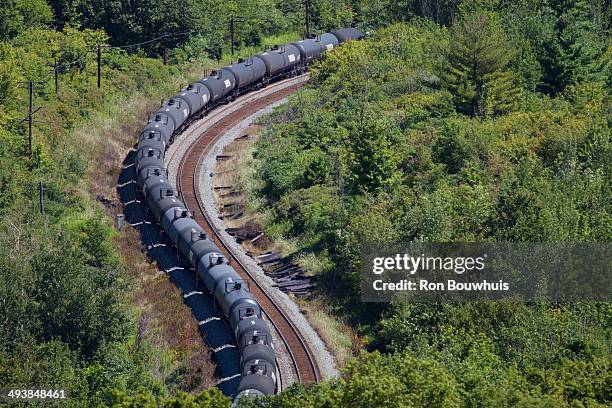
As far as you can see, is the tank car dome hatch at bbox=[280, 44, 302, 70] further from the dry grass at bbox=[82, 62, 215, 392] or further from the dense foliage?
the dry grass at bbox=[82, 62, 215, 392]

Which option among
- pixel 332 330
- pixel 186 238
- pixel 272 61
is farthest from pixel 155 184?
pixel 272 61

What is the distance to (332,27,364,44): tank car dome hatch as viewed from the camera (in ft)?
354

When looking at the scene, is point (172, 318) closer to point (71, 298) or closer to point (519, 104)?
point (71, 298)

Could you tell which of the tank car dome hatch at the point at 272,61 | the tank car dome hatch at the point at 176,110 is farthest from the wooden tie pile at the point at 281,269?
the tank car dome hatch at the point at 272,61

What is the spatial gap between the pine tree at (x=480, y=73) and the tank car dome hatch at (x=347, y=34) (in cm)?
2333

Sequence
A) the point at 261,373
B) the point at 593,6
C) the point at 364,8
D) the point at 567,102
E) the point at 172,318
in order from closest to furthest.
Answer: the point at 261,373
the point at 172,318
the point at 567,102
the point at 593,6
the point at 364,8

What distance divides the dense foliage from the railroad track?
127 inches

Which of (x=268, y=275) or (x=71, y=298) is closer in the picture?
(x=71, y=298)

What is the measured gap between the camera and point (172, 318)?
64.7 metres

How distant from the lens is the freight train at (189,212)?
57356 millimetres

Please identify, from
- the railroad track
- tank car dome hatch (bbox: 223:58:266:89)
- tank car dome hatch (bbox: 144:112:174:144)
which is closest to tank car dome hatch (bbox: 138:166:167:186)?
the railroad track

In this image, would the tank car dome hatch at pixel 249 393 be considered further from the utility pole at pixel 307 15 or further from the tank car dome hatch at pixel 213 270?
the utility pole at pixel 307 15

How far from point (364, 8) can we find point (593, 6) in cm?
2356

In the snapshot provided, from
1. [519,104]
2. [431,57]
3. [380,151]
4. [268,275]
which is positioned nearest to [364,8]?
[431,57]
